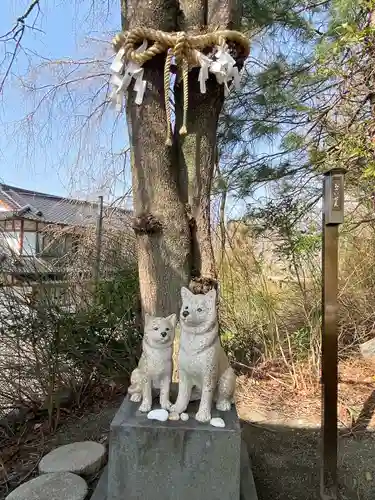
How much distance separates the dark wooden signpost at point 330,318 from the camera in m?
1.88

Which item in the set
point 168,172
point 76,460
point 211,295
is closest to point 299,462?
point 76,460

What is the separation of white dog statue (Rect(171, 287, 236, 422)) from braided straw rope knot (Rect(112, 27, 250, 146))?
0.82m

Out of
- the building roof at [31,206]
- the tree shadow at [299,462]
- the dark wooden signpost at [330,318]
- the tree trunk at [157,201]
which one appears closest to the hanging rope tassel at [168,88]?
the tree trunk at [157,201]

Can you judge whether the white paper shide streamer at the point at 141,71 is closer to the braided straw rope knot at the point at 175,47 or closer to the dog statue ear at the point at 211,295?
the braided straw rope knot at the point at 175,47

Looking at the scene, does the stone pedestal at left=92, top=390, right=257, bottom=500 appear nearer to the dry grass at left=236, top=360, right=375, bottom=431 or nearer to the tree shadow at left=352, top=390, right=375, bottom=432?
the dry grass at left=236, top=360, right=375, bottom=431

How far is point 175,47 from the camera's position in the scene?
1.80 m

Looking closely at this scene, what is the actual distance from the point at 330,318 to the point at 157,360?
91 cm

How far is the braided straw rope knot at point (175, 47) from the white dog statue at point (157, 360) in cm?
88

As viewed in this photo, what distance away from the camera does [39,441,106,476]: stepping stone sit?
1815mm

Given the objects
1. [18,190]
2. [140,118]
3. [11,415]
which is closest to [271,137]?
[140,118]

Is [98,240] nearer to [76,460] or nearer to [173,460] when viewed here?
[76,460]

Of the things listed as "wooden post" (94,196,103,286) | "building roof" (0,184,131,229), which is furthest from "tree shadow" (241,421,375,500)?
"building roof" (0,184,131,229)

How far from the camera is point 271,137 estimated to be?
127 inches

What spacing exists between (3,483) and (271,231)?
2.38 m
